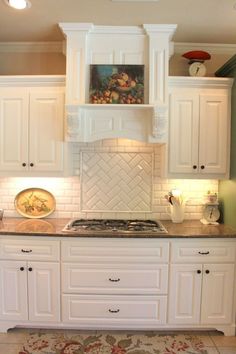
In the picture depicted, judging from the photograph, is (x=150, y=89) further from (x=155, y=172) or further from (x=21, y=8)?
(x=21, y=8)

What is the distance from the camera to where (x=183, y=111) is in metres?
2.52

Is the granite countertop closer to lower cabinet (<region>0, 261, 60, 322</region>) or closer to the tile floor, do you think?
lower cabinet (<region>0, 261, 60, 322</region>)

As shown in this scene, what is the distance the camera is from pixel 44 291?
2.34 meters

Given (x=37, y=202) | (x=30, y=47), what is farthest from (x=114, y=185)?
(x=30, y=47)

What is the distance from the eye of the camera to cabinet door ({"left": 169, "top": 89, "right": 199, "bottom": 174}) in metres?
2.51

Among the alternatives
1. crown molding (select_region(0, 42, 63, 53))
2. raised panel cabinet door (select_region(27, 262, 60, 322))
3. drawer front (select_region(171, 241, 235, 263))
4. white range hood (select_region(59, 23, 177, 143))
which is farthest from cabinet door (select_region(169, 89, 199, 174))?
raised panel cabinet door (select_region(27, 262, 60, 322))

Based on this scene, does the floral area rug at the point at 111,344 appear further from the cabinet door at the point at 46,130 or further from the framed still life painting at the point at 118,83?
the framed still life painting at the point at 118,83

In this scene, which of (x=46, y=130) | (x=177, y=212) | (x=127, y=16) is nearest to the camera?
(x=127, y=16)

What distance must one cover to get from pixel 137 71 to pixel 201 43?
0.81 meters

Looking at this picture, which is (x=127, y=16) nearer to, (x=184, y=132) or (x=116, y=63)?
(x=116, y=63)

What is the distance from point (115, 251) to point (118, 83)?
4.75ft

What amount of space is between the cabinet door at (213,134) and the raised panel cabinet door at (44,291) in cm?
161

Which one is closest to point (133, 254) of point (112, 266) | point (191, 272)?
point (112, 266)

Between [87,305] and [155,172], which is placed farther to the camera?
[155,172]
